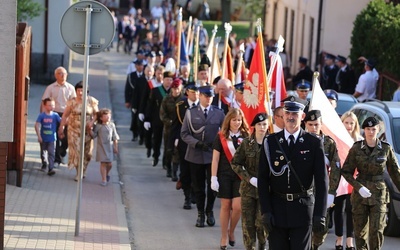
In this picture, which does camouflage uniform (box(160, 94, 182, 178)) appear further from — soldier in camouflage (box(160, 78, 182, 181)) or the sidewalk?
the sidewalk

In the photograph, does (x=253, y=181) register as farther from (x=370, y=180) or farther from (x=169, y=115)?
(x=169, y=115)

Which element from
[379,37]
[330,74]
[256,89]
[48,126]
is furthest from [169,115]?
[330,74]

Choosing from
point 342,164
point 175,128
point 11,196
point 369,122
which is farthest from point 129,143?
point 369,122

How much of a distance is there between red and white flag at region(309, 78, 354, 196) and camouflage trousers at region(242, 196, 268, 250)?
153 centimetres

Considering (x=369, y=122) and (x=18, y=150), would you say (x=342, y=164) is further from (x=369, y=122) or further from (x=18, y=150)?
(x=18, y=150)

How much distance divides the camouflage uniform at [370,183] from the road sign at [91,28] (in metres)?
3.20

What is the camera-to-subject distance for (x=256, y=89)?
14.5 m

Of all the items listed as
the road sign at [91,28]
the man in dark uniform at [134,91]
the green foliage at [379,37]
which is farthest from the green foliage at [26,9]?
the road sign at [91,28]

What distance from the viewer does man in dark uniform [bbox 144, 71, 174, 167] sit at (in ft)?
66.4

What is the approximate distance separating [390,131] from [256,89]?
2.08 m

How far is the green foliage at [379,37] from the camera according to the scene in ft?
82.7

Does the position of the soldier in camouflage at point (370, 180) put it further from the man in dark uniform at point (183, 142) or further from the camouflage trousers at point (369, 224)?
the man in dark uniform at point (183, 142)

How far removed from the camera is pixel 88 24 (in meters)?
12.8

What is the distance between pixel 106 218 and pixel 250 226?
312cm
